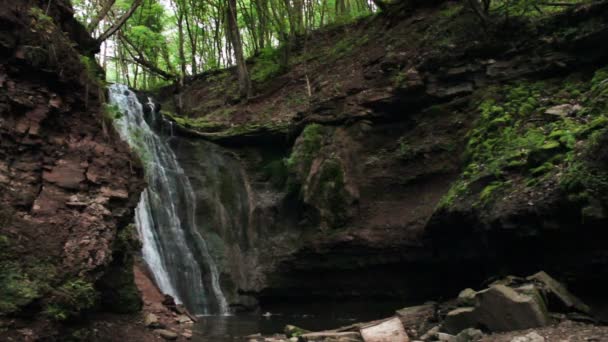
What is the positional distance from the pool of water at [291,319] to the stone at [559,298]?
18.0ft

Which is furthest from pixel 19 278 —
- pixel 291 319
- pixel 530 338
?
pixel 291 319

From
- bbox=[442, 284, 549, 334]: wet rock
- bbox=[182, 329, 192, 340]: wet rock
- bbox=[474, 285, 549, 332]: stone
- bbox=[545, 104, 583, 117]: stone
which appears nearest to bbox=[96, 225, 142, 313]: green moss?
bbox=[182, 329, 192, 340]: wet rock

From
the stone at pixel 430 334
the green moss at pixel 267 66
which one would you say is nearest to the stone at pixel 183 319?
the stone at pixel 430 334

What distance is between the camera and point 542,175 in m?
8.56

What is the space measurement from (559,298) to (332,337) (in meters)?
3.96

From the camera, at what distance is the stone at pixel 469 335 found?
6541 millimetres

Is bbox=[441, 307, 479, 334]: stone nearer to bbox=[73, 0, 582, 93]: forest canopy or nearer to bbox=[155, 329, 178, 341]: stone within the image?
bbox=[155, 329, 178, 341]: stone

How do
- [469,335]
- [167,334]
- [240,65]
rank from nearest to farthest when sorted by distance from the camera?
[469,335] → [167,334] → [240,65]

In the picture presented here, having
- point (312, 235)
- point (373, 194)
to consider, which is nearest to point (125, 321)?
point (312, 235)

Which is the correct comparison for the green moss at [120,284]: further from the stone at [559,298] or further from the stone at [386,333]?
the stone at [559,298]

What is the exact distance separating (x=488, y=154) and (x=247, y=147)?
880 centimetres

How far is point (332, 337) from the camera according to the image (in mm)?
8836

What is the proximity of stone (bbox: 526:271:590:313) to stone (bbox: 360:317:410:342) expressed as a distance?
2.30 m

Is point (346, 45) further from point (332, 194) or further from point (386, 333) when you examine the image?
point (386, 333)
